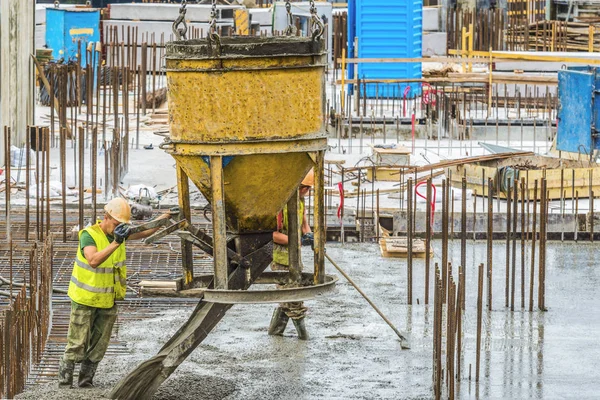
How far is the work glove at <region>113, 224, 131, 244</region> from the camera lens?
764 cm

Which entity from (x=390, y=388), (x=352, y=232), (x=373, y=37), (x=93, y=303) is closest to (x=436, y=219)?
(x=352, y=232)

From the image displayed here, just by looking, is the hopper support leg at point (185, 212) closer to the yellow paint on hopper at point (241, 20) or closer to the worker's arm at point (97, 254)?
the worker's arm at point (97, 254)

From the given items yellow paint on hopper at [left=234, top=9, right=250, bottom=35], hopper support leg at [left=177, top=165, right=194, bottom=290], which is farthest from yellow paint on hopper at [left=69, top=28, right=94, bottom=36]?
hopper support leg at [left=177, top=165, right=194, bottom=290]

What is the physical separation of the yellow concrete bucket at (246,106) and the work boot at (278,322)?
1945 millimetres

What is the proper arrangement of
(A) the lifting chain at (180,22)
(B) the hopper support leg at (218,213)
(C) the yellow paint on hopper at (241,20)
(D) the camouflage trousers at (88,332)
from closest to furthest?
(A) the lifting chain at (180,22) < (B) the hopper support leg at (218,213) < (D) the camouflage trousers at (88,332) < (C) the yellow paint on hopper at (241,20)

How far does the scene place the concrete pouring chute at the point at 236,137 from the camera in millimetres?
7383

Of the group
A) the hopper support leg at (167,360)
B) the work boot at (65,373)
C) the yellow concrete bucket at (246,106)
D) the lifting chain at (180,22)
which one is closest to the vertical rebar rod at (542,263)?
the yellow concrete bucket at (246,106)

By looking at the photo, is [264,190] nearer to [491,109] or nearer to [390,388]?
[390,388]

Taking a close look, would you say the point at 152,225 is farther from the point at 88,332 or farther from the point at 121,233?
the point at 88,332

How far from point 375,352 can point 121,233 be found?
96.6 inches

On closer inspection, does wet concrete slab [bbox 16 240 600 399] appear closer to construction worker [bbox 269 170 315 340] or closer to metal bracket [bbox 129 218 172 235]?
construction worker [bbox 269 170 315 340]

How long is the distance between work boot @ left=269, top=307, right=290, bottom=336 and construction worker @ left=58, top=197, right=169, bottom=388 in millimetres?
1740

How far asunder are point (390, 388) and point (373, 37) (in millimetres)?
17461

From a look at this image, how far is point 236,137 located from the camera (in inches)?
293
